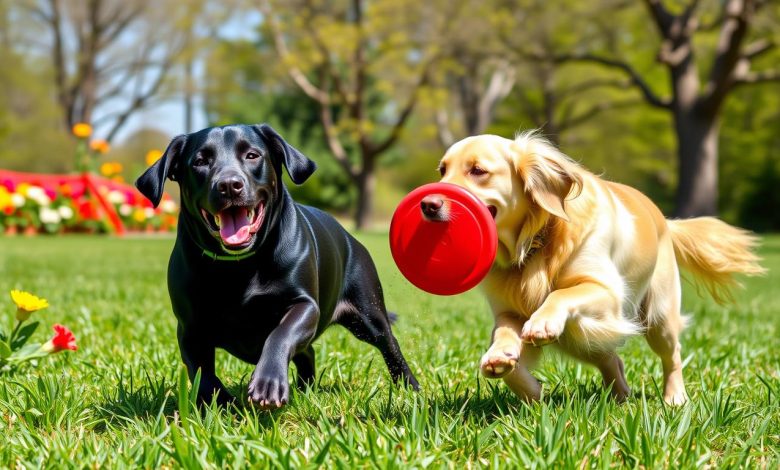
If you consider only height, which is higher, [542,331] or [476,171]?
[476,171]

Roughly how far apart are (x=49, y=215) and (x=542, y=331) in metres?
17.8

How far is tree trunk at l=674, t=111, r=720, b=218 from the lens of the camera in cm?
2108

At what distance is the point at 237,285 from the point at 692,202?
19.7 metres

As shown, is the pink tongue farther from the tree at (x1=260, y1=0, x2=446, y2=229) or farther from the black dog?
the tree at (x1=260, y1=0, x2=446, y2=229)

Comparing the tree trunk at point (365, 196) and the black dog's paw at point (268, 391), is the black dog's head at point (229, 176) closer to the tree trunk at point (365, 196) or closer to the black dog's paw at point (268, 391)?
the black dog's paw at point (268, 391)

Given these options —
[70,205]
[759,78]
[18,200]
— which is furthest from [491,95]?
[18,200]

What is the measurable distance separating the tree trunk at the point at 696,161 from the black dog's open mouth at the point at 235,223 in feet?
63.9

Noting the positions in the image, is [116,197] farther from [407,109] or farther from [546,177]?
[546,177]

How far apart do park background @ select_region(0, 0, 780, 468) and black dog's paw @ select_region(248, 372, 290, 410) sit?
0.12m

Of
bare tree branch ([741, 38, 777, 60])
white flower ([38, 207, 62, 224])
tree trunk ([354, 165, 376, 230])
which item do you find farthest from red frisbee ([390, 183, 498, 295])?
tree trunk ([354, 165, 376, 230])

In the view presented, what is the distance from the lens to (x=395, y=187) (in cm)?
5588

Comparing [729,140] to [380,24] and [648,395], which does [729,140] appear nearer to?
[380,24]

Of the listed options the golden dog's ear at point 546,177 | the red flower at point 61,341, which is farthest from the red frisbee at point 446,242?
the red flower at point 61,341

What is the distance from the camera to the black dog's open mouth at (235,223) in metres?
3.16
